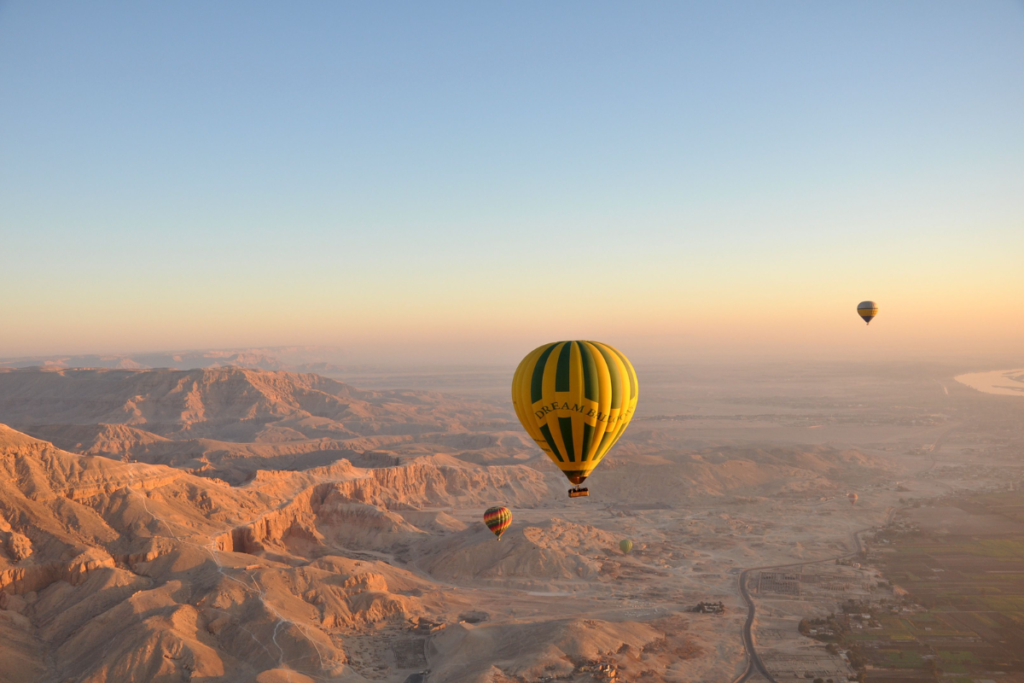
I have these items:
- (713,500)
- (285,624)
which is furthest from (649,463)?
(285,624)

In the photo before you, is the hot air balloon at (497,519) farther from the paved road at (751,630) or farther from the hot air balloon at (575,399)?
the hot air balloon at (575,399)

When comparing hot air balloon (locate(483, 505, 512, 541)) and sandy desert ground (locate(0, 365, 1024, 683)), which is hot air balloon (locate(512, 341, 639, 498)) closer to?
sandy desert ground (locate(0, 365, 1024, 683))

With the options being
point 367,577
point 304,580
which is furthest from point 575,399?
point 367,577

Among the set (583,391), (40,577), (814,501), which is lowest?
(814,501)

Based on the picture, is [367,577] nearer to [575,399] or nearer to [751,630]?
[751,630]

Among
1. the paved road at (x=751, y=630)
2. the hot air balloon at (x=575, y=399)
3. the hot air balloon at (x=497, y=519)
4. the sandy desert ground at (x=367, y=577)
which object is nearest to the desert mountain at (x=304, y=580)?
the sandy desert ground at (x=367, y=577)

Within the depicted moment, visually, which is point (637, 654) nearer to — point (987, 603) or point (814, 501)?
point (987, 603)
